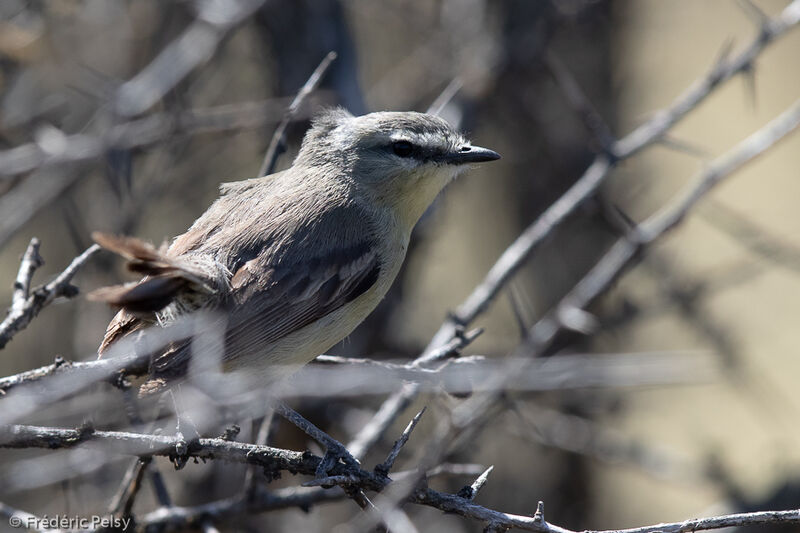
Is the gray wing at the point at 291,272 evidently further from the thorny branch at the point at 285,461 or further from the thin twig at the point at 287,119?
the thorny branch at the point at 285,461

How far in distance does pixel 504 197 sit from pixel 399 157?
3.34 meters

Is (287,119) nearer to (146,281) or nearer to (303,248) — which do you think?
(303,248)

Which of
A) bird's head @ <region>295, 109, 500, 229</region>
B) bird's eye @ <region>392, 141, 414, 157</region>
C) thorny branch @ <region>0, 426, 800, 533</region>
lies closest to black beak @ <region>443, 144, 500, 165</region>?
bird's head @ <region>295, 109, 500, 229</region>

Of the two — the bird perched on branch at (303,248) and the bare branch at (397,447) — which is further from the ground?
the bird perched on branch at (303,248)

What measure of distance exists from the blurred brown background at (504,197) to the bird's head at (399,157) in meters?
0.74

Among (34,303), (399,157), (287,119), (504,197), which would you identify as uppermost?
(504,197)

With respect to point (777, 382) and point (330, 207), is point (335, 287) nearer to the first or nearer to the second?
point (330, 207)

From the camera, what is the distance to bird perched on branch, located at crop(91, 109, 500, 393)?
10.4 ft

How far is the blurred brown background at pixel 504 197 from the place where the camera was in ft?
16.5

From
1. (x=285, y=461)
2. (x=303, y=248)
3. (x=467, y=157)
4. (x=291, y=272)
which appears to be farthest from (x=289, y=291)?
(x=467, y=157)

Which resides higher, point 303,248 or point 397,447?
point 303,248

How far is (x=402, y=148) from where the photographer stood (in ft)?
13.0

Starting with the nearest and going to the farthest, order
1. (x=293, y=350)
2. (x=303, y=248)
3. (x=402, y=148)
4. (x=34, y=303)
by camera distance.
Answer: (x=34, y=303), (x=293, y=350), (x=303, y=248), (x=402, y=148)

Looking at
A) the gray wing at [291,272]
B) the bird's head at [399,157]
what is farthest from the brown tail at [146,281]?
the bird's head at [399,157]
